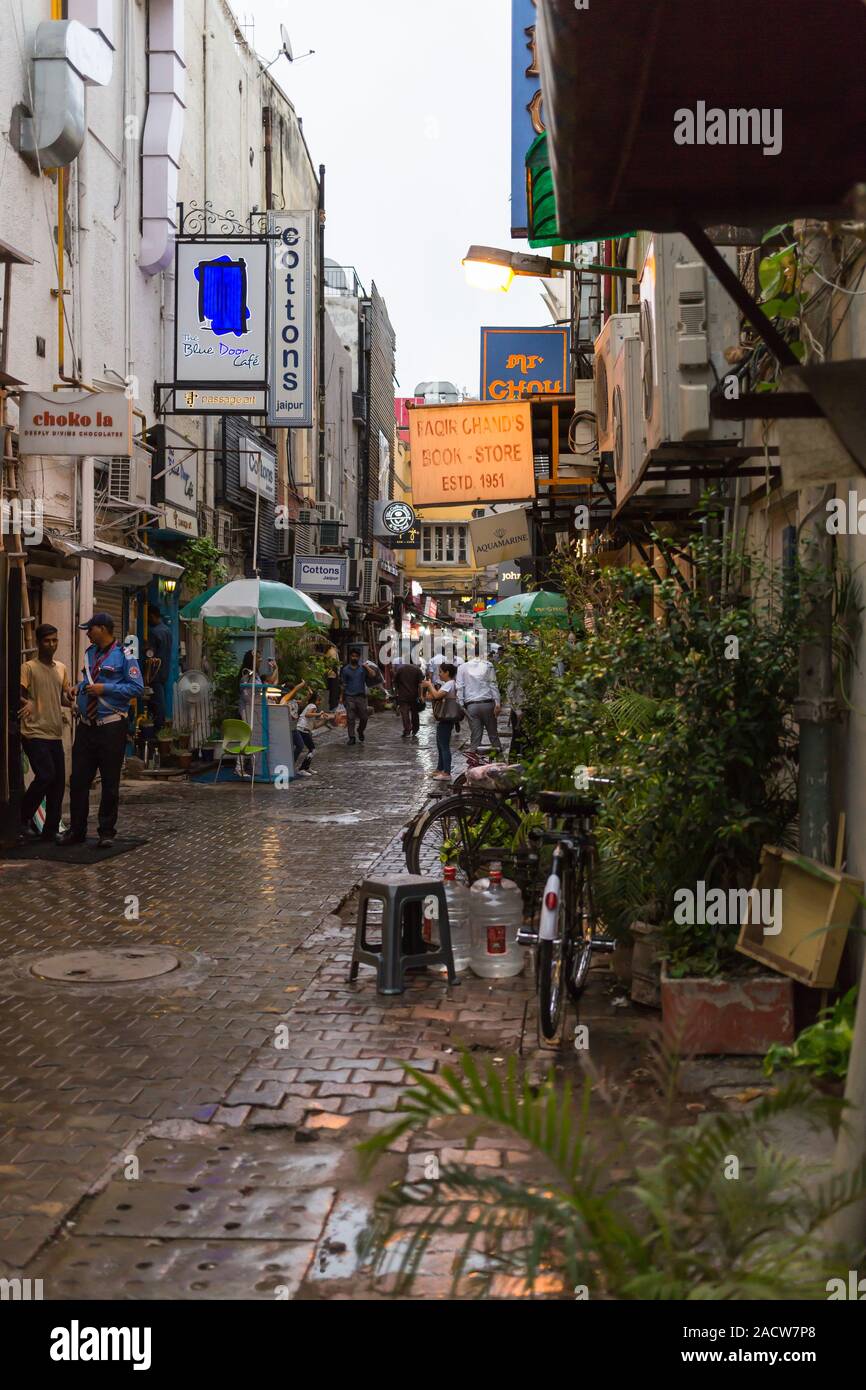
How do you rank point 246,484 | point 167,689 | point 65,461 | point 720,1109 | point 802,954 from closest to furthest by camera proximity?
point 720,1109 → point 802,954 → point 65,461 → point 167,689 → point 246,484

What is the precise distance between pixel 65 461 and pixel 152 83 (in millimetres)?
7735

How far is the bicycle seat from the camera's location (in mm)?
7168

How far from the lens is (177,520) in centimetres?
2089

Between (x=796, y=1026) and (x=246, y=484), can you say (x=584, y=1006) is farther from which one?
(x=246, y=484)

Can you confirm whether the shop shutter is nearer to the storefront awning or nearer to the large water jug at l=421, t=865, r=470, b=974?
the storefront awning

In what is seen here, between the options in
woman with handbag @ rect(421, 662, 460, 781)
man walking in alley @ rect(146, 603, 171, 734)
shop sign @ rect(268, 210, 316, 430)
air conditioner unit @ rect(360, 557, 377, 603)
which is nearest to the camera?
woman with handbag @ rect(421, 662, 460, 781)

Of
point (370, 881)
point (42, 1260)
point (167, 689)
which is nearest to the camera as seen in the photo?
point (42, 1260)

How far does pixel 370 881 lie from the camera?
7.60 m

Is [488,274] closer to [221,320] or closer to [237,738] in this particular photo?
[237,738]

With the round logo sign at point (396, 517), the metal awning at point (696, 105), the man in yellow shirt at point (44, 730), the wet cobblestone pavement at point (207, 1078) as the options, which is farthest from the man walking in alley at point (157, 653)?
the round logo sign at point (396, 517)

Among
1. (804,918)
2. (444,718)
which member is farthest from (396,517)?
(804,918)

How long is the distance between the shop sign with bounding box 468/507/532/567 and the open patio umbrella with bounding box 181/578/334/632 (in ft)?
9.60

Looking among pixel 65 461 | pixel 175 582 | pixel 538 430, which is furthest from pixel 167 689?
pixel 538 430
